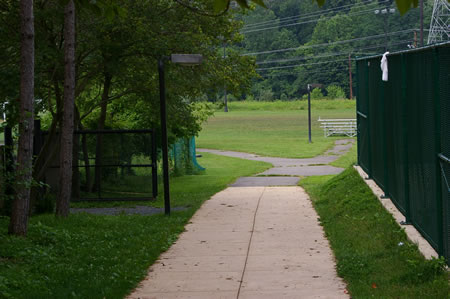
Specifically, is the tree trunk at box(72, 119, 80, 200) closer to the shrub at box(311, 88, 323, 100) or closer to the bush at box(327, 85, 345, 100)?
the bush at box(327, 85, 345, 100)

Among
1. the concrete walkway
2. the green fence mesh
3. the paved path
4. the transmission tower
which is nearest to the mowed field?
the paved path

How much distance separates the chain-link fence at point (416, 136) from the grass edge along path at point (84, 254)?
10.8 feet

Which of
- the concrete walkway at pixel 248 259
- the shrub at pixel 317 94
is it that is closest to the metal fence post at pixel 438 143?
the concrete walkway at pixel 248 259

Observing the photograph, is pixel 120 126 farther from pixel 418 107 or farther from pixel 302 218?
pixel 418 107

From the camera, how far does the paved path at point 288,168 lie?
2265cm

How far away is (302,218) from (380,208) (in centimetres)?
186

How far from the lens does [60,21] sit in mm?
15898

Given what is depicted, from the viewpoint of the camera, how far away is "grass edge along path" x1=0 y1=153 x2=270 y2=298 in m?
7.65

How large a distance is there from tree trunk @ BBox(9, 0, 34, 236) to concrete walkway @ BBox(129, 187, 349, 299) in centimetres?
222

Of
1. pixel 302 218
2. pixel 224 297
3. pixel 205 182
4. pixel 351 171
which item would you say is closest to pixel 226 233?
pixel 302 218

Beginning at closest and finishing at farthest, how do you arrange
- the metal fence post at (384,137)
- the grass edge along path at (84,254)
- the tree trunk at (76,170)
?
1. the grass edge along path at (84,254)
2. the metal fence post at (384,137)
3. the tree trunk at (76,170)

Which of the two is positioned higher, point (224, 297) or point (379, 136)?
point (379, 136)

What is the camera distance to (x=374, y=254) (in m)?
8.63

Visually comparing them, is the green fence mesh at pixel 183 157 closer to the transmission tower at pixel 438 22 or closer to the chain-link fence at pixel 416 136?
the transmission tower at pixel 438 22
